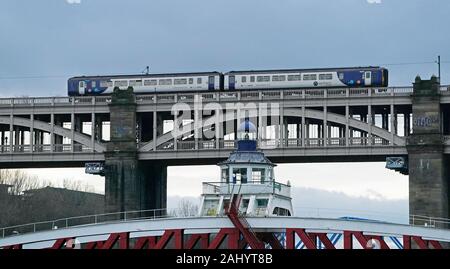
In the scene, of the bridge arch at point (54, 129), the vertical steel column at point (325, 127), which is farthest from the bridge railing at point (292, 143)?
the bridge arch at point (54, 129)

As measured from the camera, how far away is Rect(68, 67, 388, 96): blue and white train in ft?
368

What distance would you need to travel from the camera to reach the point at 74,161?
120 metres

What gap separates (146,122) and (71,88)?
484 inches

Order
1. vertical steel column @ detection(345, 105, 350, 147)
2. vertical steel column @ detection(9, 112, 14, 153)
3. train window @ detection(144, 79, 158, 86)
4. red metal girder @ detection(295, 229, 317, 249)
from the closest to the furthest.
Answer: red metal girder @ detection(295, 229, 317, 249) < vertical steel column @ detection(345, 105, 350, 147) < train window @ detection(144, 79, 158, 86) < vertical steel column @ detection(9, 112, 14, 153)

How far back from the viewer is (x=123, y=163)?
117m

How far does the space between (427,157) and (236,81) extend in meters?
24.5

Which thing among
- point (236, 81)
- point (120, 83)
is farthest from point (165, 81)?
point (236, 81)

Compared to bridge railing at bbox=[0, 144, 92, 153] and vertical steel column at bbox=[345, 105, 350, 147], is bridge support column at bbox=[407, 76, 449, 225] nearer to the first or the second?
vertical steel column at bbox=[345, 105, 350, 147]

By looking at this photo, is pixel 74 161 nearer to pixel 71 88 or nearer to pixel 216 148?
pixel 71 88

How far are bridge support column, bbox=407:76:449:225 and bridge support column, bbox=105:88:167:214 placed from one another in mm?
33144

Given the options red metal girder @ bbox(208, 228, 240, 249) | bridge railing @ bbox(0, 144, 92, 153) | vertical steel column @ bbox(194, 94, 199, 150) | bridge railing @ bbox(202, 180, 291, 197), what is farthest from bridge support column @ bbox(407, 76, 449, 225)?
red metal girder @ bbox(208, 228, 240, 249)

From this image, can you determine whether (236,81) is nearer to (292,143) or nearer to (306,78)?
(306,78)

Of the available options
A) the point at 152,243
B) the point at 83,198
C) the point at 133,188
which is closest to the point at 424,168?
the point at 133,188
